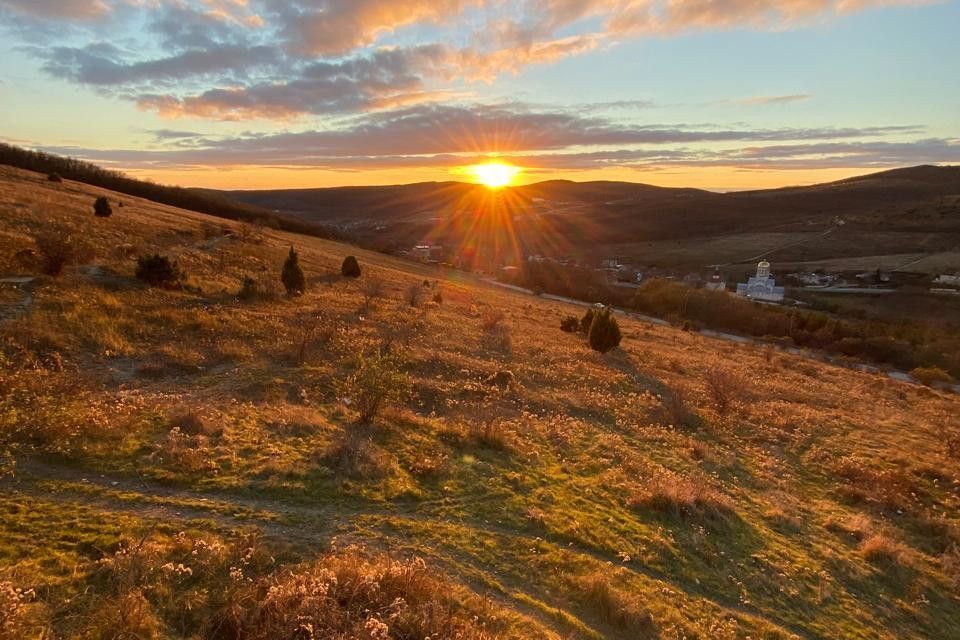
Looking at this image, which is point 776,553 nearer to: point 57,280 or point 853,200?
point 57,280

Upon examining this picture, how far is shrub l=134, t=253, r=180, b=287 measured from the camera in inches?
797

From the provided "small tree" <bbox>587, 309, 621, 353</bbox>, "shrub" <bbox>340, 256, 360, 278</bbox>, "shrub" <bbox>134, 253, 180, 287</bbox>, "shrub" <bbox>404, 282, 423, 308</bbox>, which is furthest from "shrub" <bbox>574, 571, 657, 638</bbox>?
"shrub" <bbox>340, 256, 360, 278</bbox>

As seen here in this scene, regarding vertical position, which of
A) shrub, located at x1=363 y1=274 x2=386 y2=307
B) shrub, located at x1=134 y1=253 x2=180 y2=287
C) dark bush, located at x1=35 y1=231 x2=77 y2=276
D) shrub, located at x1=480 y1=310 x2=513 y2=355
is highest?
dark bush, located at x1=35 y1=231 x2=77 y2=276

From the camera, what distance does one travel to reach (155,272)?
20.3m

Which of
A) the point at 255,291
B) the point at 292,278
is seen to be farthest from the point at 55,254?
the point at 292,278

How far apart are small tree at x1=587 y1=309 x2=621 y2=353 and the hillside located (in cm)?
7544

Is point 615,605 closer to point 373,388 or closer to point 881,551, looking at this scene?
point 881,551

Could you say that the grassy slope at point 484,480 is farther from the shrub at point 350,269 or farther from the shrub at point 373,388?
the shrub at point 350,269

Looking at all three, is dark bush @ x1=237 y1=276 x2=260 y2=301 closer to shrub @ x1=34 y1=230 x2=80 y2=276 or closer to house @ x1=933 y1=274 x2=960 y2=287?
shrub @ x1=34 y1=230 x2=80 y2=276

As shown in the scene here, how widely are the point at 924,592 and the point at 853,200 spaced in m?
186

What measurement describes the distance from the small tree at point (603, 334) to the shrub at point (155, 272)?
17849mm

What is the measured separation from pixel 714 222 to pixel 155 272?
517 ft

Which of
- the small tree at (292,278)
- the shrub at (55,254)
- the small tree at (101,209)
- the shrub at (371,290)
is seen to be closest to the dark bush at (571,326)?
the shrub at (371,290)

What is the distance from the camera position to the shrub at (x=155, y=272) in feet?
66.4
